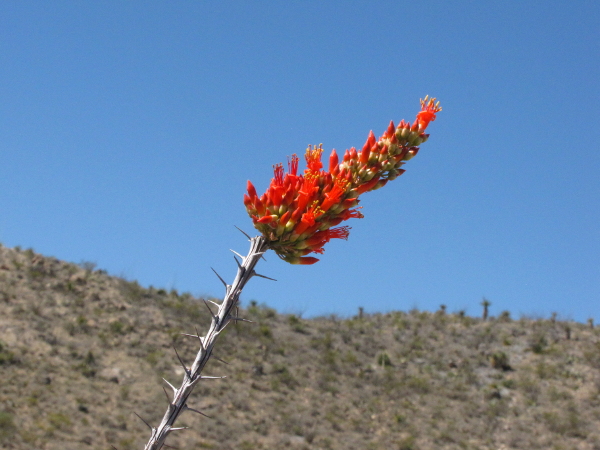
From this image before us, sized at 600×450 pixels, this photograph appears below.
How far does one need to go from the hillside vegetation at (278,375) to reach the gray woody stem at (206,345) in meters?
16.3

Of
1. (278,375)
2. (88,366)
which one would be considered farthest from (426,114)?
(278,375)

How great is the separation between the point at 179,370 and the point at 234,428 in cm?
505

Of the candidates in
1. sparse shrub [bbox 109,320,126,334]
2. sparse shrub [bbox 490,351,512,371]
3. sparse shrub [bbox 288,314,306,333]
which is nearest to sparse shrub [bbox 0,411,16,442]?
sparse shrub [bbox 109,320,126,334]

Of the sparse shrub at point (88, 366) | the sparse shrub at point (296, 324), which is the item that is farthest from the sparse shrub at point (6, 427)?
the sparse shrub at point (296, 324)

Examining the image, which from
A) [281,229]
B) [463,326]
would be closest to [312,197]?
[281,229]

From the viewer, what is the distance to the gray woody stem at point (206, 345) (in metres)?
2.55

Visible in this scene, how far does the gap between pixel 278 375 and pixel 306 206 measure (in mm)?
28021

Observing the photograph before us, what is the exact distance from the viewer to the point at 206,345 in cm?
259

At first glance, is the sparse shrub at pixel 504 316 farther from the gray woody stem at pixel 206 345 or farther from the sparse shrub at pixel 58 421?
the gray woody stem at pixel 206 345

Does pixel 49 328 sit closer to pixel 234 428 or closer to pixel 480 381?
pixel 234 428

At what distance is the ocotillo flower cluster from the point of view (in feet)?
9.03

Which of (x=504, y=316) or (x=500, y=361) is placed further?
(x=504, y=316)

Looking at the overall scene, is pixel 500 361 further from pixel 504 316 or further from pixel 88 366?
pixel 88 366

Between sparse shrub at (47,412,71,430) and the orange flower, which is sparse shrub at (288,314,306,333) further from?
the orange flower
